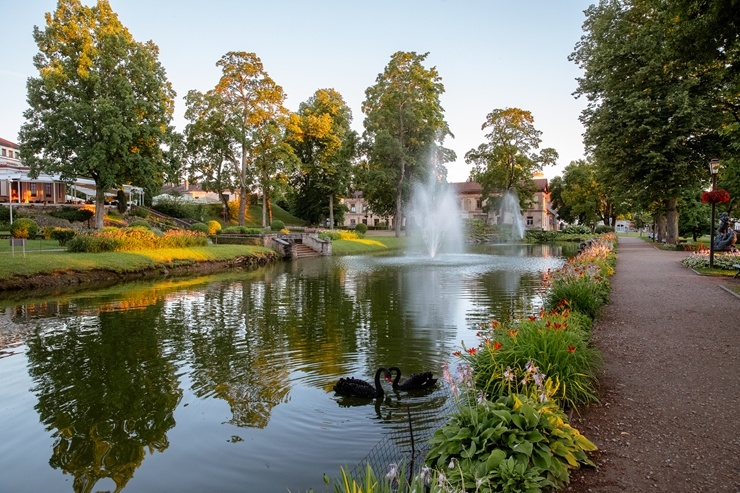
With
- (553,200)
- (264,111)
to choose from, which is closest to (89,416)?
(264,111)

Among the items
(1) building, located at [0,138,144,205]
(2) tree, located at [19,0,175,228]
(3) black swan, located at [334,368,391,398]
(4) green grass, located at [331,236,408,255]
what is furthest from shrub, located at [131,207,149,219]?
(3) black swan, located at [334,368,391,398]

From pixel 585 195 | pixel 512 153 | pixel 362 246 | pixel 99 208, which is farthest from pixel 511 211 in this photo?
pixel 99 208

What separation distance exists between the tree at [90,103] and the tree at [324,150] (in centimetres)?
1664

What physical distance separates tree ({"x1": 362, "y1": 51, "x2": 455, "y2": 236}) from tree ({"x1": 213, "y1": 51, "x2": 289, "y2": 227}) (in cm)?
910

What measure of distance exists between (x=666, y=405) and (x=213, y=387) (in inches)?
199

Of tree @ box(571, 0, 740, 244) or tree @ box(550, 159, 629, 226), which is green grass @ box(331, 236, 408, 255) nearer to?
tree @ box(571, 0, 740, 244)

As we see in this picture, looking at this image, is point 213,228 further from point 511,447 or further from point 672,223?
point 511,447

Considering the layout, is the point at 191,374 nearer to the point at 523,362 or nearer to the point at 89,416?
the point at 89,416

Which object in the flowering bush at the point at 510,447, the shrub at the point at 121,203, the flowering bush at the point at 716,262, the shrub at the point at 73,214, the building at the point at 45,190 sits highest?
the building at the point at 45,190

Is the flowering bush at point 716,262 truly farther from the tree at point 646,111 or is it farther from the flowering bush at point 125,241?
the flowering bush at point 125,241

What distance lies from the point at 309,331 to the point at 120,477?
546cm

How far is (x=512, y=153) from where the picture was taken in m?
60.6

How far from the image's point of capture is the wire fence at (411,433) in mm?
4305

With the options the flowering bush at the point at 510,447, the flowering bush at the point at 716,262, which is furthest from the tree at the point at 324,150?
the flowering bush at the point at 510,447
